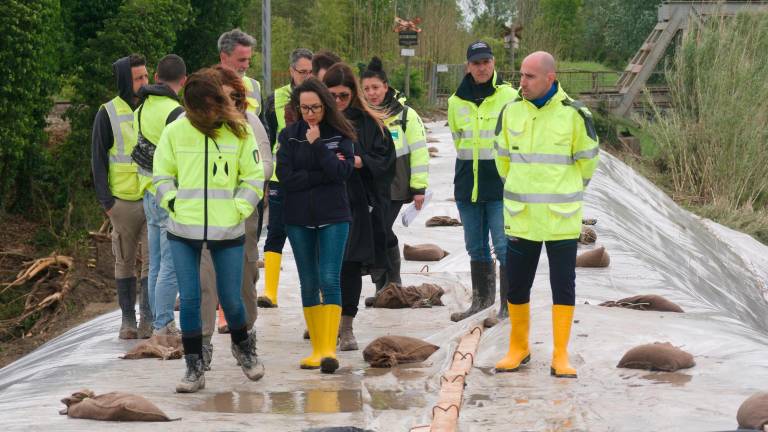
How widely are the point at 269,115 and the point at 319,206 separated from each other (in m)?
1.85

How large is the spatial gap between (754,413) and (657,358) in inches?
48.9

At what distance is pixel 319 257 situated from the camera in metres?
6.84

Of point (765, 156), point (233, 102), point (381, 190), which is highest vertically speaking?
point (233, 102)

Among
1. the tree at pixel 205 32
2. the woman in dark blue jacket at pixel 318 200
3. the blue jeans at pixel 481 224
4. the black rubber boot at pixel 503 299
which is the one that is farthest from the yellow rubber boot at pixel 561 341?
the tree at pixel 205 32

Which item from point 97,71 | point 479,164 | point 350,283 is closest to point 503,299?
point 479,164

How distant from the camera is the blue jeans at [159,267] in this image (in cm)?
723

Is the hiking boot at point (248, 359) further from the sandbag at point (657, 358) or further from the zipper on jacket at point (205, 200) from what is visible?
the sandbag at point (657, 358)

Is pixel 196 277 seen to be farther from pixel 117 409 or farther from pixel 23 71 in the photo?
pixel 23 71

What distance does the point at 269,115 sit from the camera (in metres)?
8.41

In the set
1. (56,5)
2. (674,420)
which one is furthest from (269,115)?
(56,5)

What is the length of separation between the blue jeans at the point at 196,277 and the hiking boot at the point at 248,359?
0.26 m

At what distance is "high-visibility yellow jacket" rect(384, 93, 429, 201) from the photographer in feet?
28.3

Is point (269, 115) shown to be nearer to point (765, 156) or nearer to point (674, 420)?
point (674, 420)

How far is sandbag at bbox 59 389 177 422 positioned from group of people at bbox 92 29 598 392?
25.9 inches
